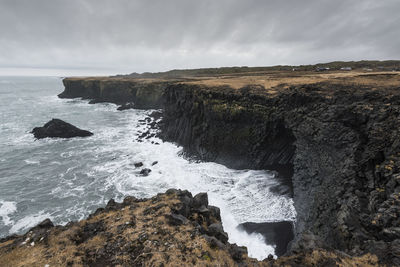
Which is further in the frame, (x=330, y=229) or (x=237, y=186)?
(x=237, y=186)

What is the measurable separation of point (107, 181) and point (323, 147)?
29.7 meters

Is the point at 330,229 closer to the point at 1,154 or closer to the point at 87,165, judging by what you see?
the point at 87,165

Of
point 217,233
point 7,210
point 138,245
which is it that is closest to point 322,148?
point 217,233

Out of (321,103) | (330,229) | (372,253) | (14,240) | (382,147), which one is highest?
(321,103)

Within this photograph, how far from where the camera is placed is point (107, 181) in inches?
1171

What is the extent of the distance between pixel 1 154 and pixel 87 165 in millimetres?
20436

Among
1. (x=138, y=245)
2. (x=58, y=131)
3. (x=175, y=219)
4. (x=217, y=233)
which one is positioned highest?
(x=175, y=219)

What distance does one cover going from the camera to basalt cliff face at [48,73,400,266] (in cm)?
1131

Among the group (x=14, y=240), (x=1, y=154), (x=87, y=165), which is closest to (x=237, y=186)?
(x=14, y=240)

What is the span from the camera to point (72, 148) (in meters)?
42.5

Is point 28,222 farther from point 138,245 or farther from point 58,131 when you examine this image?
point 58,131

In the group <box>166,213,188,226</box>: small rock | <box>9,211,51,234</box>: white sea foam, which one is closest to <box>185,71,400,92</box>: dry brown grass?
<box>166,213,188,226</box>: small rock

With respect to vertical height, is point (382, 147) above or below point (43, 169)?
above

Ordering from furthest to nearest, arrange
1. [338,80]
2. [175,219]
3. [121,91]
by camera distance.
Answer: [121,91] < [338,80] < [175,219]
